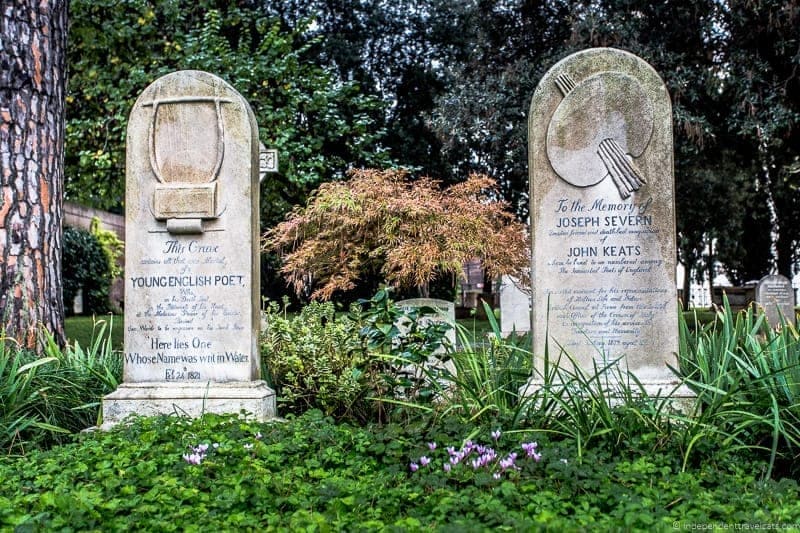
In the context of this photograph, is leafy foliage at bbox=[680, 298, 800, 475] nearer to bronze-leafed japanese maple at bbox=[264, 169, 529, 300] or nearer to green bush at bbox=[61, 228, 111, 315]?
bronze-leafed japanese maple at bbox=[264, 169, 529, 300]

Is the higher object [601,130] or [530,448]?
[601,130]

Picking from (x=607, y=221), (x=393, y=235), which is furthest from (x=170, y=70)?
(x=607, y=221)

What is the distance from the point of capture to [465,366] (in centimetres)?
500

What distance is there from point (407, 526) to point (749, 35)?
1357 cm

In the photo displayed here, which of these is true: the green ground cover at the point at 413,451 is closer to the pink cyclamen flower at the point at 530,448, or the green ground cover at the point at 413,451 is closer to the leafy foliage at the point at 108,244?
the pink cyclamen flower at the point at 530,448

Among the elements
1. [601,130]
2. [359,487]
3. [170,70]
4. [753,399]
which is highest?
[170,70]

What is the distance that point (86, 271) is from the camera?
1856cm

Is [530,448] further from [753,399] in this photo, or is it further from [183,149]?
[183,149]

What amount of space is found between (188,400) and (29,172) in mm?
2727

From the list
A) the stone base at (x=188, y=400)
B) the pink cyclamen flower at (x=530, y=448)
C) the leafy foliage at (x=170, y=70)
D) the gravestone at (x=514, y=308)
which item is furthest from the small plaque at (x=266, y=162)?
the gravestone at (x=514, y=308)

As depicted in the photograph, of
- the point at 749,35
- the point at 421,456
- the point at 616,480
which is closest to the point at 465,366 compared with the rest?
the point at 421,456

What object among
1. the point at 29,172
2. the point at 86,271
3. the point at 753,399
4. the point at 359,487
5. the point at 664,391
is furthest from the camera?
the point at 86,271

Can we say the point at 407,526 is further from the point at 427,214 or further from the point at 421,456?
the point at 427,214

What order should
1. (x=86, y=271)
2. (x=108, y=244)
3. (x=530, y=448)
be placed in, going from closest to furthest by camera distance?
(x=530, y=448) → (x=86, y=271) → (x=108, y=244)
